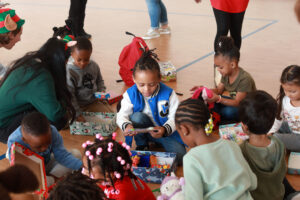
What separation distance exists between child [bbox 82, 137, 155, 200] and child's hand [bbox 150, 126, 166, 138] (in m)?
0.52

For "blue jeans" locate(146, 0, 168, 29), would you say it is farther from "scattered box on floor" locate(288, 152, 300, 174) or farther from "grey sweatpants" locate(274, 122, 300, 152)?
"scattered box on floor" locate(288, 152, 300, 174)

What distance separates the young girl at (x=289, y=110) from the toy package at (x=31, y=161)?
4.70 ft

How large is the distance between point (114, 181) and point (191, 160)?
1.32 feet

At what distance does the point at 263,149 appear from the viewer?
1.47 meters

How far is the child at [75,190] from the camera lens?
107cm

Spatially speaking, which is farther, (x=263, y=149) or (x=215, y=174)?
(x=263, y=149)

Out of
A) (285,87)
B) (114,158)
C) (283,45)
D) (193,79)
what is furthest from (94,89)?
(283,45)

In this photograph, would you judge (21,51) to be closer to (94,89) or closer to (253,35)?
(94,89)

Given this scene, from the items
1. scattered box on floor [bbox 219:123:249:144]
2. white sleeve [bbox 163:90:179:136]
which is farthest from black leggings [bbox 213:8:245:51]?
white sleeve [bbox 163:90:179:136]

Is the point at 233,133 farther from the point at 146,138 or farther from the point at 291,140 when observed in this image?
the point at 146,138

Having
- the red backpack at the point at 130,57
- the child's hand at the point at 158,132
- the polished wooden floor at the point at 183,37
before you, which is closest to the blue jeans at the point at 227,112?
the polished wooden floor at the point at 183,37

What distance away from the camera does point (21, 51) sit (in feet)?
14.0

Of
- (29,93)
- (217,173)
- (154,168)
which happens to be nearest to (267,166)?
(217,173)

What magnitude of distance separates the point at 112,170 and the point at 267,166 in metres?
0.70
